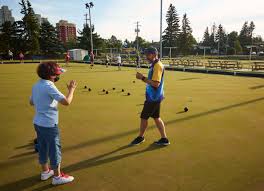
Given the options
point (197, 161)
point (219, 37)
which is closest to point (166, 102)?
point (197, 161)

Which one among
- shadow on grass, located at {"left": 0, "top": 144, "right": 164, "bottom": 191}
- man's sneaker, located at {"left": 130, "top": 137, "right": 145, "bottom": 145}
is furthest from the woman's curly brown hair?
man's sneaker, located at {"left": 130, "top": 137, "right": 145, "bottom": 145}

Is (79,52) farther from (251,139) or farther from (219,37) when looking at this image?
(219,37)

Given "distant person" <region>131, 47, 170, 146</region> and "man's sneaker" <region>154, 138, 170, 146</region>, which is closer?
"distant person" <region>131, 47, 170, 146</region>

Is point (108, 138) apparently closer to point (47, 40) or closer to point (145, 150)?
point (145, 150)

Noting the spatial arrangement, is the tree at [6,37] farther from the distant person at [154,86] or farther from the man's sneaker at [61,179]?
the man's sneaker at [61,179]

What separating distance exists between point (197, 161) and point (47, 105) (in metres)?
2.90

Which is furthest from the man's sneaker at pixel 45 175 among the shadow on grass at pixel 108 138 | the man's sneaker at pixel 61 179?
the shadow on grass at pixel 108 138

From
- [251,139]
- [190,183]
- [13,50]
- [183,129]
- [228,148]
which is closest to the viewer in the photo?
[190,183]

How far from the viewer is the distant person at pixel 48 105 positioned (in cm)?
345

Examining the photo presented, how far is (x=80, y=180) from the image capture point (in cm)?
405

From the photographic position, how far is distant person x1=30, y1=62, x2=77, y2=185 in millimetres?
3449

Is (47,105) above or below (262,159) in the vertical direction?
above

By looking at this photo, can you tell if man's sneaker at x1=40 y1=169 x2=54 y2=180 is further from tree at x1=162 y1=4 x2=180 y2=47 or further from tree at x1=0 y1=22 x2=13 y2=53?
tree at x1=162 y1=4 x2=180 y2=47

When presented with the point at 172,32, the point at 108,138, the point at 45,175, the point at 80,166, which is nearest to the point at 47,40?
the point at 172,32
